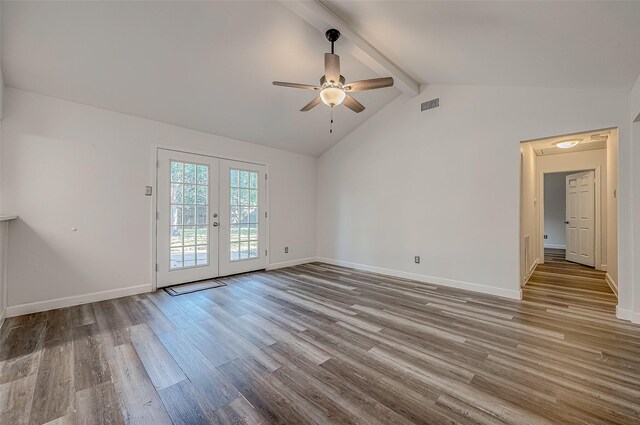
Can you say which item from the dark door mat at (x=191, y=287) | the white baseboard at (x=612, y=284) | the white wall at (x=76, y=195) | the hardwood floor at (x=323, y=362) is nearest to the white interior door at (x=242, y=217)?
the dark door mat at (x=191, y=287)

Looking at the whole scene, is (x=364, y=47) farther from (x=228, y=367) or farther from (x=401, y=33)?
(x=228, y=367)

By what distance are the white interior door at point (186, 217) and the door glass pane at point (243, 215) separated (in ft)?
1.09

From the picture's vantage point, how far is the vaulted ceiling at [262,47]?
2215 millimetres

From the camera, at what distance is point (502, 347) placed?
7.44ft

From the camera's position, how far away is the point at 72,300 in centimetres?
327

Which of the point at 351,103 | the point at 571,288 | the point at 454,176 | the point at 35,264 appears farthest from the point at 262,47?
the point at 571,288

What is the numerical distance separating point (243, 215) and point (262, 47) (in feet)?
9.65

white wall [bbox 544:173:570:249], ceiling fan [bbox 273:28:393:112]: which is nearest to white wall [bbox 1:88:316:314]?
ceiling fan [bbox 273:28:393:112]

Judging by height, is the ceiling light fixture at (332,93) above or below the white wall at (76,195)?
above

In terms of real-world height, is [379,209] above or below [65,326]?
above

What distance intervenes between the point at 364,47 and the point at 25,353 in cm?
443

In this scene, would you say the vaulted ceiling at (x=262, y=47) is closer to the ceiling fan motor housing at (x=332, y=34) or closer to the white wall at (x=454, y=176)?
the ceiling fan motor housing at (x=332, y=34)

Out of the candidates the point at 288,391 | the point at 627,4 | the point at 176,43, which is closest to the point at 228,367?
the point at 288,391

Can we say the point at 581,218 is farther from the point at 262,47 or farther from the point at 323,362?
the point at 262,47
